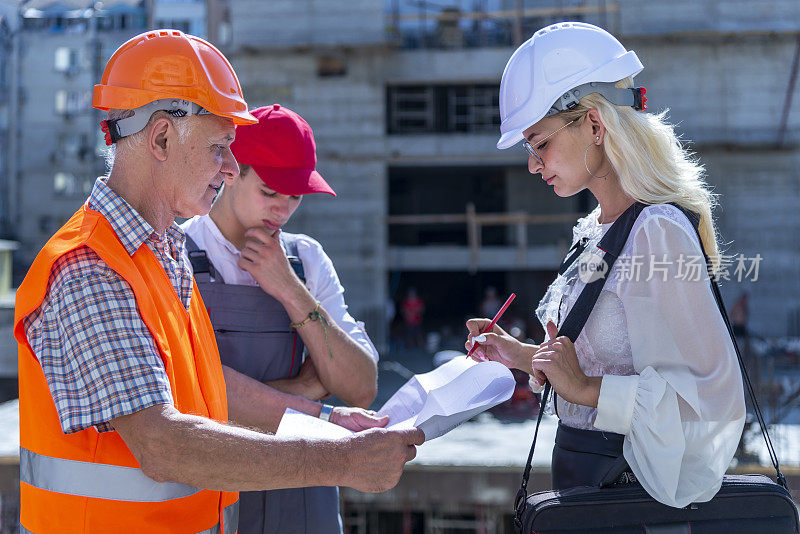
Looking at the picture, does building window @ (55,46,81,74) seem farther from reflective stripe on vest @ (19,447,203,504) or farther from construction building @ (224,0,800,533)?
reflective stripe on vest @ (19,447,203,504)

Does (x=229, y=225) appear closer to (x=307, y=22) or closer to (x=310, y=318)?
(x=310, y=318)

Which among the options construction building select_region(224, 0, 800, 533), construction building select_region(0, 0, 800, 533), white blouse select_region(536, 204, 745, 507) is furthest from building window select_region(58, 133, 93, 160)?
white blouse select_region(536, 204, 745, 507)

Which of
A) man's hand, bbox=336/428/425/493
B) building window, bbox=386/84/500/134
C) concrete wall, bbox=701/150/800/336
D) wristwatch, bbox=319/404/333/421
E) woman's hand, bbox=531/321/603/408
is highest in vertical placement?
building window, bbox=386/84/500/134

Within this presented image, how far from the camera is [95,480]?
1.50 m

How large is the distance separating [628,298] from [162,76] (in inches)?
49.6

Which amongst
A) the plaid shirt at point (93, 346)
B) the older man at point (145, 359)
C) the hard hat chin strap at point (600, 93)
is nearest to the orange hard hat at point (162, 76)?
the older man at point (145, 359)

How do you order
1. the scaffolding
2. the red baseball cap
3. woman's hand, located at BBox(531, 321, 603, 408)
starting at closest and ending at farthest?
woman's hand, located at BBox(531, 321, 603, 408) → the red baseball cap → the scaffolding

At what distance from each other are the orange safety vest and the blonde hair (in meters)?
1.21

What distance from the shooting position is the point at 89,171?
27125 mm

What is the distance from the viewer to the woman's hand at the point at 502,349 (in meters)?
2.33

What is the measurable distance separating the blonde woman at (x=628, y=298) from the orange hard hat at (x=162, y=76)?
0.85m

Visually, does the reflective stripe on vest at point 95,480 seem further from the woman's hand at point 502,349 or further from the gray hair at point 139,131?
the woman's hand at point 502,349

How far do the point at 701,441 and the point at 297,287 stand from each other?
1.27 meters

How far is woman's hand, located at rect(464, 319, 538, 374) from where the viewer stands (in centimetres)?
233
